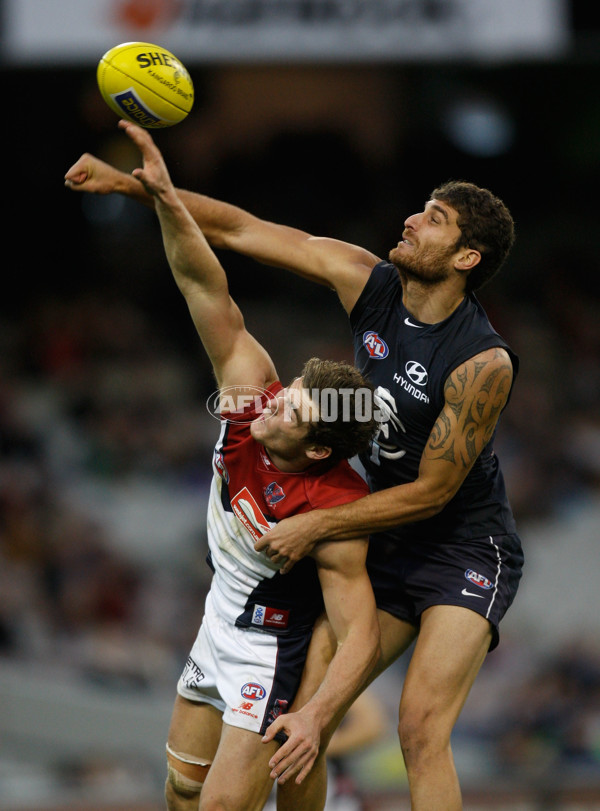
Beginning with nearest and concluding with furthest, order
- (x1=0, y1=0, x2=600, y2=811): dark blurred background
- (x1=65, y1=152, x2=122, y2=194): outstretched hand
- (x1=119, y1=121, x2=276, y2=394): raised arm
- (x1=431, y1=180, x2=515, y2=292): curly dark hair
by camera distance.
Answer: (x1=119, y1=121, x2=276, y2=394): raised arm
(x1=65, y1=152, x2=122, y2=194): outstretched hand
(x1=431, y1=180, x2=515, y2=292): curly dark hair
(x1=0, y1=0, x2=600, y2=811): dark blurred background

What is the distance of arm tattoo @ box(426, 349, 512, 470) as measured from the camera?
14.3ft

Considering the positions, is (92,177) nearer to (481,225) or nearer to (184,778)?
(481,225)

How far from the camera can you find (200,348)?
1198 cm

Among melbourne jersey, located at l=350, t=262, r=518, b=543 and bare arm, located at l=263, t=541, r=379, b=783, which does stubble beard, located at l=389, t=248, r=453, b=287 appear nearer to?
melbourne jersey, located at l=350, t=262, r=518, b=543

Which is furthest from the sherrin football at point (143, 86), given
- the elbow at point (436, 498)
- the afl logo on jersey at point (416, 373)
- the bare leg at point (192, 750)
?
the bare leg at point (192, 750)

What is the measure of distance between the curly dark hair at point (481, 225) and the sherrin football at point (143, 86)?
1.15 meters

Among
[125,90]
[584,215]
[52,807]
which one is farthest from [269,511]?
[584,215]

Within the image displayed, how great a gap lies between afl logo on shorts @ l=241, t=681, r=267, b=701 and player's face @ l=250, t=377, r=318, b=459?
0.89 metres

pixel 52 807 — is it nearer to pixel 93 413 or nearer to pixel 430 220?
pixel 93 413

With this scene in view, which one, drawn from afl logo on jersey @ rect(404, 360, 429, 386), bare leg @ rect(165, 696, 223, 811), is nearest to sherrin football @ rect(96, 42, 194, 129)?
afl logo on jersey @ rect(404, 360, 429, 386)

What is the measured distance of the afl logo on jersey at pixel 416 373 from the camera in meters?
4.48

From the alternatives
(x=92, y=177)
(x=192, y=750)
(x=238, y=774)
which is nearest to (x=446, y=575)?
(x=238, y=774)

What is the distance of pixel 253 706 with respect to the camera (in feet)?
14.2

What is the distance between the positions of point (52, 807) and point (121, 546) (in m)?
2.80
